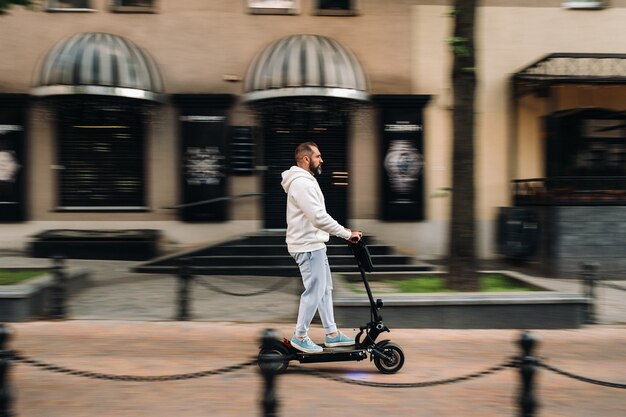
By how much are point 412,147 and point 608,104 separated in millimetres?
5116

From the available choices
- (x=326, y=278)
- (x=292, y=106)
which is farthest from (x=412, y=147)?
(x=326, y=278)

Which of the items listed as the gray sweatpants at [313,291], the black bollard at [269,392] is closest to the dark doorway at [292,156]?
the gray sweatpants at [313,291]

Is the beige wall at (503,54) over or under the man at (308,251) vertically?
over

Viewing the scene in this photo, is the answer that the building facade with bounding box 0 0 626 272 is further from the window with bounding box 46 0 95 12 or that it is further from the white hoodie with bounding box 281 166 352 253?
the white hoodie with bounding box 281 166 352 253

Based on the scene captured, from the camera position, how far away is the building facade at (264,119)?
44.7 feet

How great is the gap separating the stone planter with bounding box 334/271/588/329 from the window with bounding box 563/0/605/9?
30.6ft

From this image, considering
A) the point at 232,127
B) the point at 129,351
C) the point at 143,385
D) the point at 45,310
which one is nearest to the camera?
the point at 143,385

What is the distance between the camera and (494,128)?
562 inches

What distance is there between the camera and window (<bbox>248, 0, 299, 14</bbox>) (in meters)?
13.9

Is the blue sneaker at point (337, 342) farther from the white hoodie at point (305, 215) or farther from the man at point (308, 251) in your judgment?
the white hoodie at point (305, 215)

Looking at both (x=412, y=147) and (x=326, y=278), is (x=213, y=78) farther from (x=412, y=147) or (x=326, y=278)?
(x=326, y=278)

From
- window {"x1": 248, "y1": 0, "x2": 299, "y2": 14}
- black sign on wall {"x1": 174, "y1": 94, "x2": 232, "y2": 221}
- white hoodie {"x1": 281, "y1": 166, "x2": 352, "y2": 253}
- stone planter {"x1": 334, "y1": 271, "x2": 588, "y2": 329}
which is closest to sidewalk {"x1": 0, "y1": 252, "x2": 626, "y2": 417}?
stone planter {"x1": 334, "y1": 271, "x2": 588, "y2": 329}

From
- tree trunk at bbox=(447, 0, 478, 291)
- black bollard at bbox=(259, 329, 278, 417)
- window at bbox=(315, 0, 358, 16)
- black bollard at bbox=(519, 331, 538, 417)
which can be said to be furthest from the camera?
window at bbox=(315, 0, 358, 16)

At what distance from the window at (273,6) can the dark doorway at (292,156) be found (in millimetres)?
2578
